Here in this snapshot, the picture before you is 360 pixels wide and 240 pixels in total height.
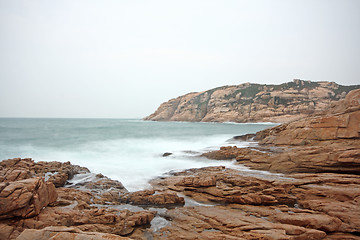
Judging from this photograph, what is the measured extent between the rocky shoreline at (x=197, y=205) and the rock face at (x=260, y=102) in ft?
195

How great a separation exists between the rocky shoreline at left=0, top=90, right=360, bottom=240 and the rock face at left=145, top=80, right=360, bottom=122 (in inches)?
2335

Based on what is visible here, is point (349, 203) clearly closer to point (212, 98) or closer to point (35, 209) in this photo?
point (35, 209)

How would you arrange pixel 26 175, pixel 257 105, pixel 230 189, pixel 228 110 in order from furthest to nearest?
pixel 228 110 < pixel 257 105 < pixel 230 189 < pixel 26 175

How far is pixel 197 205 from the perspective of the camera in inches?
243

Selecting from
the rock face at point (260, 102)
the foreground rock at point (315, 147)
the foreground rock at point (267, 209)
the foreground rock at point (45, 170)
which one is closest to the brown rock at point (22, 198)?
the foreground rock at point (45, 170)

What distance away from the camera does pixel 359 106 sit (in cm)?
1171

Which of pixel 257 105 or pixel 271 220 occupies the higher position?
pixel 257 105

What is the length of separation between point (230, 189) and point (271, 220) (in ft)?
5.84

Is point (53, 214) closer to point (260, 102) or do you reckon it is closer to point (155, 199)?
point (155, 199)

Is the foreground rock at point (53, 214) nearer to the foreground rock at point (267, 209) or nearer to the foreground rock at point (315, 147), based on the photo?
the foreground rock at point (267, 209)

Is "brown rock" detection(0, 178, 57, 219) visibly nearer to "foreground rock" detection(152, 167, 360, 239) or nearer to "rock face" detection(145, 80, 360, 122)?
"foreground rock" detection(152, 167, 360, 239)

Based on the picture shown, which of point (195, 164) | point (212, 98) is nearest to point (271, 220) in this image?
point (195, 164)

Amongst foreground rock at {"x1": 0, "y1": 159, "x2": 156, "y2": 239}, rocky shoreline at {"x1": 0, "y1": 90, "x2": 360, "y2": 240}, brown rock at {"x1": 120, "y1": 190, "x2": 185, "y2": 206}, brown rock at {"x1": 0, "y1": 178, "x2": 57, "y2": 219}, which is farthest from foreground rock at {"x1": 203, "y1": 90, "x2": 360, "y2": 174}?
brown rock at {"x1": 0, "y1": 178, "x2": 57, "y2": 219}

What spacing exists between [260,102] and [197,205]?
231 ft
